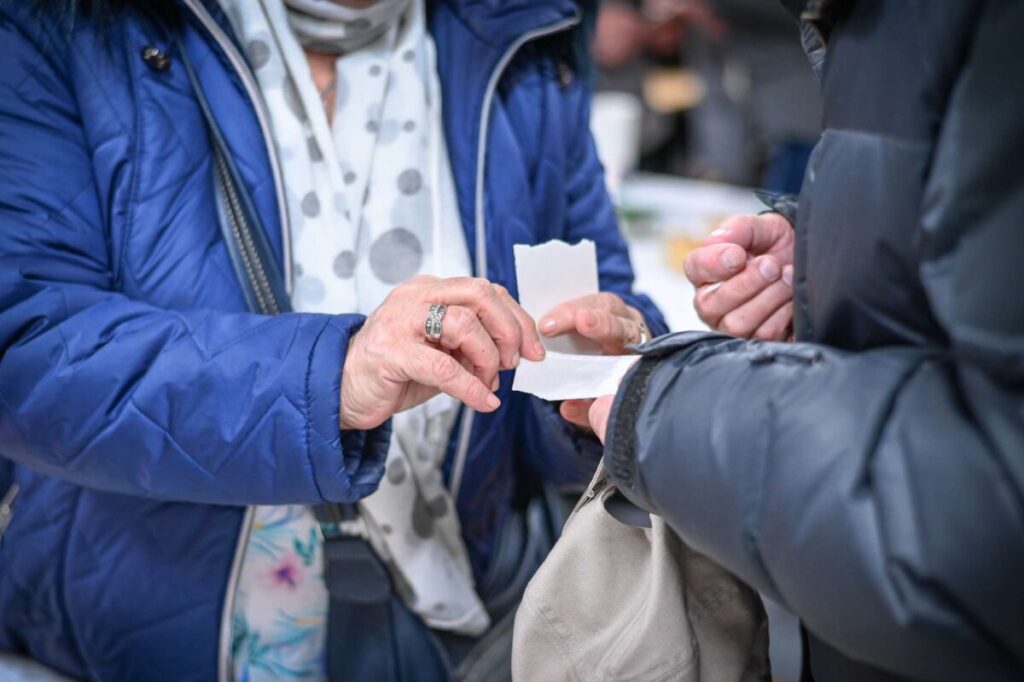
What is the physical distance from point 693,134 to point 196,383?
2836 millimetres

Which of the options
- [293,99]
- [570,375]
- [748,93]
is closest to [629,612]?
[570,375]

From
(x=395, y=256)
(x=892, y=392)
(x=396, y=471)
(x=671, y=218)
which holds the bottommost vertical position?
(x=671, y=218)

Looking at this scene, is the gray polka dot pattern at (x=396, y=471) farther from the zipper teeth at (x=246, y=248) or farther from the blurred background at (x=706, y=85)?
the blurred background at (x=706, y=85)

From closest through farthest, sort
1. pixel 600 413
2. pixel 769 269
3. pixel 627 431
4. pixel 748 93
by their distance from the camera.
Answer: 1. pixel 627 431
2. pixel 600 413
3. pixel 769 269
4. pixel 748 93

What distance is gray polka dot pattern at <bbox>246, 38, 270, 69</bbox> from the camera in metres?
1.01

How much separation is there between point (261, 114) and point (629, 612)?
2.14ft

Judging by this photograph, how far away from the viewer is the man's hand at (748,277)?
0.96 m

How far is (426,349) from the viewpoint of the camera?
0.84 m

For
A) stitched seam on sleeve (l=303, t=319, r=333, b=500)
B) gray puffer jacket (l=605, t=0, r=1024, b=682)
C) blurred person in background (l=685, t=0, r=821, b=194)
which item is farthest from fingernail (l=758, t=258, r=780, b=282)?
blurred person in background (l=685, t=0, r=821, b=194)

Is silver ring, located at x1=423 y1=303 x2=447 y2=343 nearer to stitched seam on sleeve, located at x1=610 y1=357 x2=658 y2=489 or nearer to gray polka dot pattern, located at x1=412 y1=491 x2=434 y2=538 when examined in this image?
stitched seam on sleeve, located at x1=610 y1=357 x2=658 y2=489

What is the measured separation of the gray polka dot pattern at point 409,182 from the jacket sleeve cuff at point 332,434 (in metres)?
0.25

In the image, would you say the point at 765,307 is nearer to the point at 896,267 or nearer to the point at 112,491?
the point at 896,267

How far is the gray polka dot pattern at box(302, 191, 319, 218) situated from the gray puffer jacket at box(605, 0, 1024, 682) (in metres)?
0.51

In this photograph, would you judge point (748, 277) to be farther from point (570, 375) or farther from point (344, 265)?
point (344, 265)
